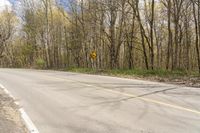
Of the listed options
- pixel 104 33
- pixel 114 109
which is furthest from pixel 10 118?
pixel 104 33

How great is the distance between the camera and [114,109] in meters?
10.8

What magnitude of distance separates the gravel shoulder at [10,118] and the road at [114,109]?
35 cm

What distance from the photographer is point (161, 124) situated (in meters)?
8.52

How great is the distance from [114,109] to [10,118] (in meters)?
2.83

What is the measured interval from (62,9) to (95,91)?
38043mm

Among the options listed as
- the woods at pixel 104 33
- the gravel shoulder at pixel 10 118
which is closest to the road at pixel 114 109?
the gravel shoulder at pixel 10 118

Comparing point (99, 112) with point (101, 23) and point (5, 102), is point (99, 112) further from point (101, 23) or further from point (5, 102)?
point (101, 23)

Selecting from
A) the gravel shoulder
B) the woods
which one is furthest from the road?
the woods

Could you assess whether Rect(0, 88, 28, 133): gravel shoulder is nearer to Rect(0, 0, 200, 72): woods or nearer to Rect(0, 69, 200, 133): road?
Rect(0, 69, 200, 133): road

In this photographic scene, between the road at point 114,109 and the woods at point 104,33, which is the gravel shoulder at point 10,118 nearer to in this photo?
the road at point 114,109

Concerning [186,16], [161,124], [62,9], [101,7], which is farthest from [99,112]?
[62,9]

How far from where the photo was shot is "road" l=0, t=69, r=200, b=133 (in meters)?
8.42

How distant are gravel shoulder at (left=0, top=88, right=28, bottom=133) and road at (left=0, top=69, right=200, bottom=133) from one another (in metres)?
0.35

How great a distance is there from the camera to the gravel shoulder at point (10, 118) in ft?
28.3
